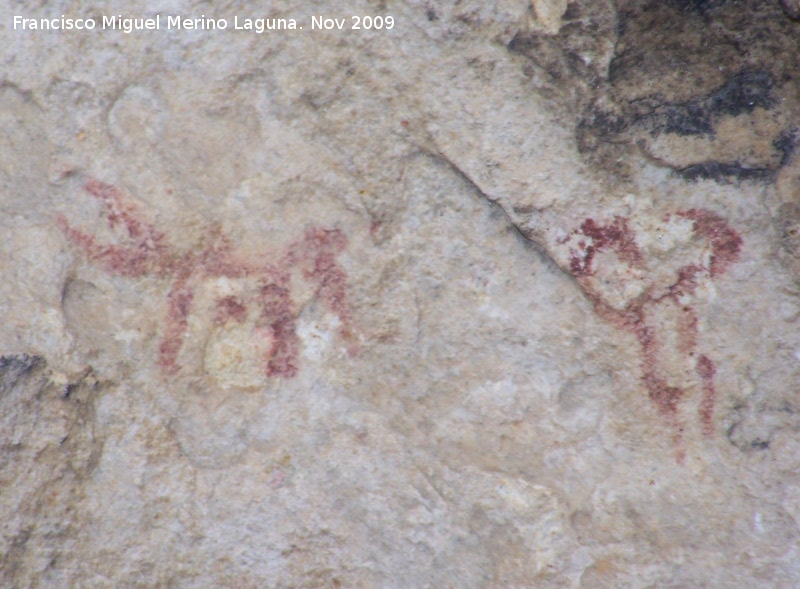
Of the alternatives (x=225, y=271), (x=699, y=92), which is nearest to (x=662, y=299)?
(x=699, y=92)

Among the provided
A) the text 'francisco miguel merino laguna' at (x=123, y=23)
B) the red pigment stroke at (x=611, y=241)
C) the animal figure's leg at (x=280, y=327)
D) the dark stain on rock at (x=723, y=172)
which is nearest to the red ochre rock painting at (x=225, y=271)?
the animal figure's leg at (x=280, y=327)

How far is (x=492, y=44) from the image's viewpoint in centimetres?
112

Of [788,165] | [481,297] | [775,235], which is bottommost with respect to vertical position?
[481,297]

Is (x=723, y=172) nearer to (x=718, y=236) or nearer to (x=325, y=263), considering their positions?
(x=718, y=236)

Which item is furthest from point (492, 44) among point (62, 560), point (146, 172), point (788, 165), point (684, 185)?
point (62, 560)

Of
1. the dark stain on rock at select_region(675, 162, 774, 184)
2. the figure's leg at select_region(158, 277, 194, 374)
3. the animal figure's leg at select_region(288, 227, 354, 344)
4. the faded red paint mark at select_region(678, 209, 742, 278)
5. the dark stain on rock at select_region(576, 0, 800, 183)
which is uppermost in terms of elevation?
the dark stain on rock at select_region(576, 0, 800, 183)

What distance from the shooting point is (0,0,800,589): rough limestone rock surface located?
1.13 m

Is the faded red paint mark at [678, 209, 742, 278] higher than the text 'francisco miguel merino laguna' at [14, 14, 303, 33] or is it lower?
lower

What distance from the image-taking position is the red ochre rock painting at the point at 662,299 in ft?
3.74

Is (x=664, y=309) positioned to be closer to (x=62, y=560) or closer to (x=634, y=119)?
(x=634, y=119)

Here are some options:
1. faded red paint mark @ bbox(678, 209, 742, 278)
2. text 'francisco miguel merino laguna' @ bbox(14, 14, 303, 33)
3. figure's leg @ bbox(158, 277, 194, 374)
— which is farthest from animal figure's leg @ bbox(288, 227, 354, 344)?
faded red paint mark @ bbox(678, 209, 742, 278)

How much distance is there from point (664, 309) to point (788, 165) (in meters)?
0.30

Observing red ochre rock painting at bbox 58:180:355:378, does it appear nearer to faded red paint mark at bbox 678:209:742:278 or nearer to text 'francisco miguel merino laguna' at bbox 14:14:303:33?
text 'francisco miguel merino laguna' at bbox 14:14:303:33

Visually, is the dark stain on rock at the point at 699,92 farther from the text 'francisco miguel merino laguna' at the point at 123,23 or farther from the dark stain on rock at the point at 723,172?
the text 'francisco miguel merino laguna' at the point at 123,23
